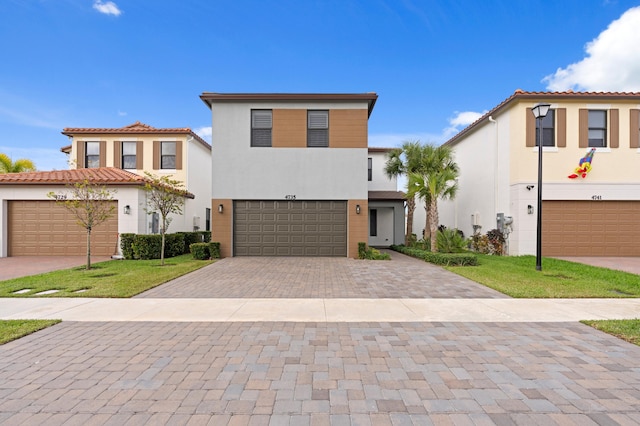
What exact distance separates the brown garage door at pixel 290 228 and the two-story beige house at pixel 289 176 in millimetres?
44

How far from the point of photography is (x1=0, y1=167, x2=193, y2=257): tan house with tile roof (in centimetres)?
1297

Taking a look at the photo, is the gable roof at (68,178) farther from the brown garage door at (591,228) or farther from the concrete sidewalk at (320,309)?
the brown garage door at (591,228)

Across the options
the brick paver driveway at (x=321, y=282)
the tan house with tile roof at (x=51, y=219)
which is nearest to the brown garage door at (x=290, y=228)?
the brick paver driveway at (x=321, y=282)

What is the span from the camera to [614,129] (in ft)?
43.0

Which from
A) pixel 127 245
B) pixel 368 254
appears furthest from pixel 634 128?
pixel 127 245

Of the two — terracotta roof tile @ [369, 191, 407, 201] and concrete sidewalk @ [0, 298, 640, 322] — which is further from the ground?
terracotta roof tile @ [369, 191, 407, 201]

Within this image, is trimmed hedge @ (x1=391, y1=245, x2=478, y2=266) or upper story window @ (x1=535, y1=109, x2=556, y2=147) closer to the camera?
trimmed hedge @ (x1=391, y1=245, x2=478, y2=266)

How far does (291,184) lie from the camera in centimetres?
1343

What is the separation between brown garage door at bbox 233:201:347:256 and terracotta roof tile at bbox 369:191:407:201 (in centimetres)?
591

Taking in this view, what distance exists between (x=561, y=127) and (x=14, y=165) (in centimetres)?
3217

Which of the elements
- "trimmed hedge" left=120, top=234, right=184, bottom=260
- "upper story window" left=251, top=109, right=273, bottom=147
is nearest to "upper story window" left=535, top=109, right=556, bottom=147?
"upper story window" left=251, top=109, right=273, bottom=147

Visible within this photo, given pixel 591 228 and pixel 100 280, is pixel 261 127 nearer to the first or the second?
pixel 100 280

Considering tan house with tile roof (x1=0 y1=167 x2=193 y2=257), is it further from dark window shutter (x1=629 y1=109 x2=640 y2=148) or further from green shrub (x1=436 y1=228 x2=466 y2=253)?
dark window shutter (x1=629 y1=109 x2=640 y2=148)

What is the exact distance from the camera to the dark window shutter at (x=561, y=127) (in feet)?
43.2
